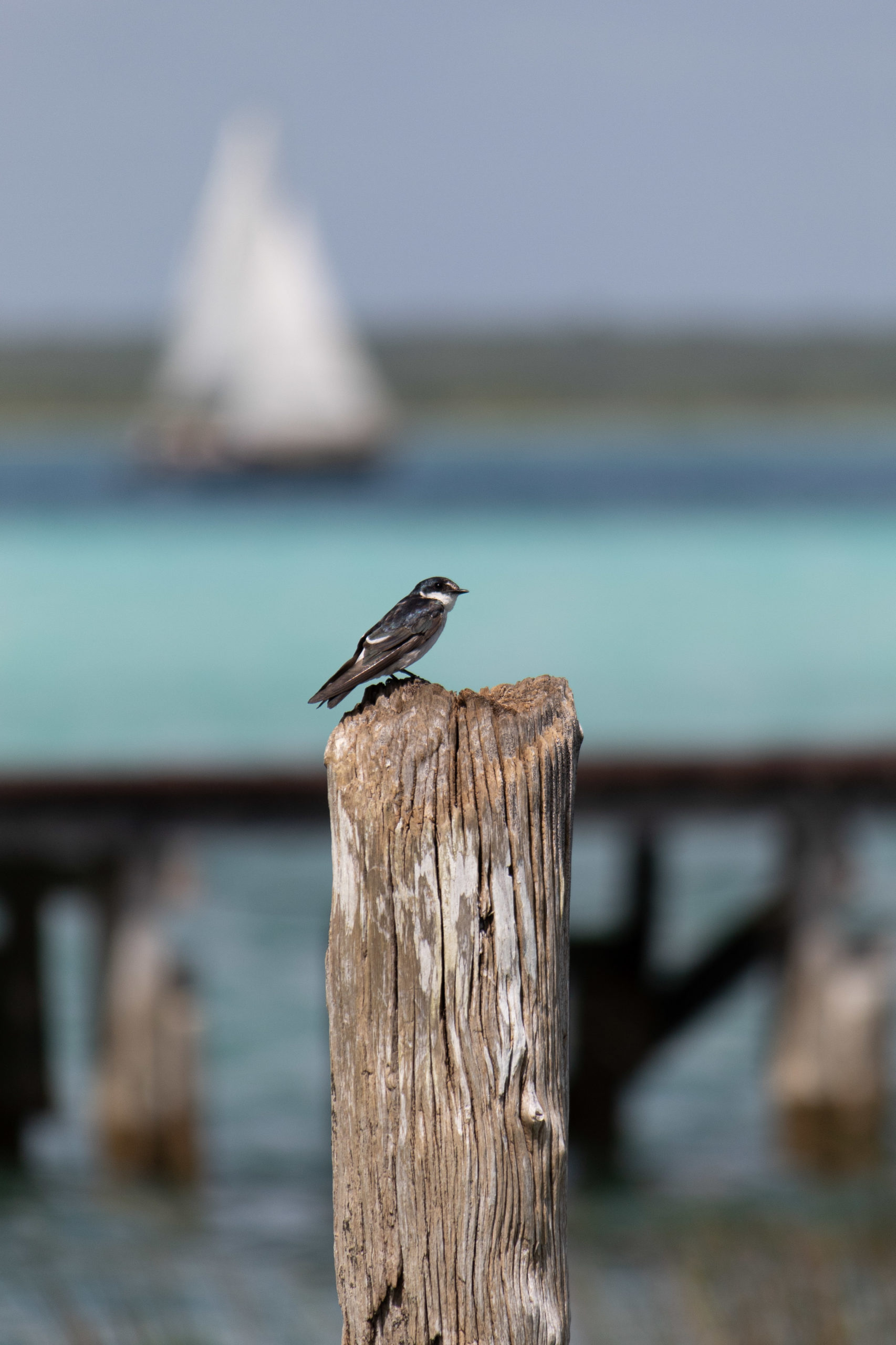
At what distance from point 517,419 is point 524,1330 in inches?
5814

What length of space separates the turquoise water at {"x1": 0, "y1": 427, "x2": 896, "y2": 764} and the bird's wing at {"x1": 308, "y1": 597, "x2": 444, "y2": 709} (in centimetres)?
669

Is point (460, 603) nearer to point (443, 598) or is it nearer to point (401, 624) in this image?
point (443, 598)

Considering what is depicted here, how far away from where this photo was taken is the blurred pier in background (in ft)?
27.9

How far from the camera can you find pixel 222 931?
54.1 ft

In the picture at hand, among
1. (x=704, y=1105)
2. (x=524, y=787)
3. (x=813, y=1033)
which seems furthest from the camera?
(x=704, y=1105)

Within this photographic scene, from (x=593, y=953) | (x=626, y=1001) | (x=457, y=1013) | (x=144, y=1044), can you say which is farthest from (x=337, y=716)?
(x=457, y=1013)

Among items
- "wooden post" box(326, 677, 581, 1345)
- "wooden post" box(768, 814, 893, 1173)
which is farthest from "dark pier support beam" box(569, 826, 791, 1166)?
"wooden post" box(326, 677, 581, 1345)

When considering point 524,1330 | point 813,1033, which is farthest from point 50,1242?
point 524,1330

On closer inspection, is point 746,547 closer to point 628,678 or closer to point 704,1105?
point 628,678

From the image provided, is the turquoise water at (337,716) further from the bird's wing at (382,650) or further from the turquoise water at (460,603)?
the bird's wing at (382,650)

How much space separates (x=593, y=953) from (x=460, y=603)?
1465 inches

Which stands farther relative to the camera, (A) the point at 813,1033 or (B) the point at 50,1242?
(A) the point at 813,1033

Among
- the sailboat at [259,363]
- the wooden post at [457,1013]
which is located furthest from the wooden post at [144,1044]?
the sailboat at [259,363]

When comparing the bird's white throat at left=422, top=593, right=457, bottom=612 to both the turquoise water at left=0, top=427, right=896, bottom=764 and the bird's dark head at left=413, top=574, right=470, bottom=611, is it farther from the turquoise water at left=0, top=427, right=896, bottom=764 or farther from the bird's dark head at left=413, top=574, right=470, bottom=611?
the turquoise water at left=0, top=427, right=896, bottom=764
